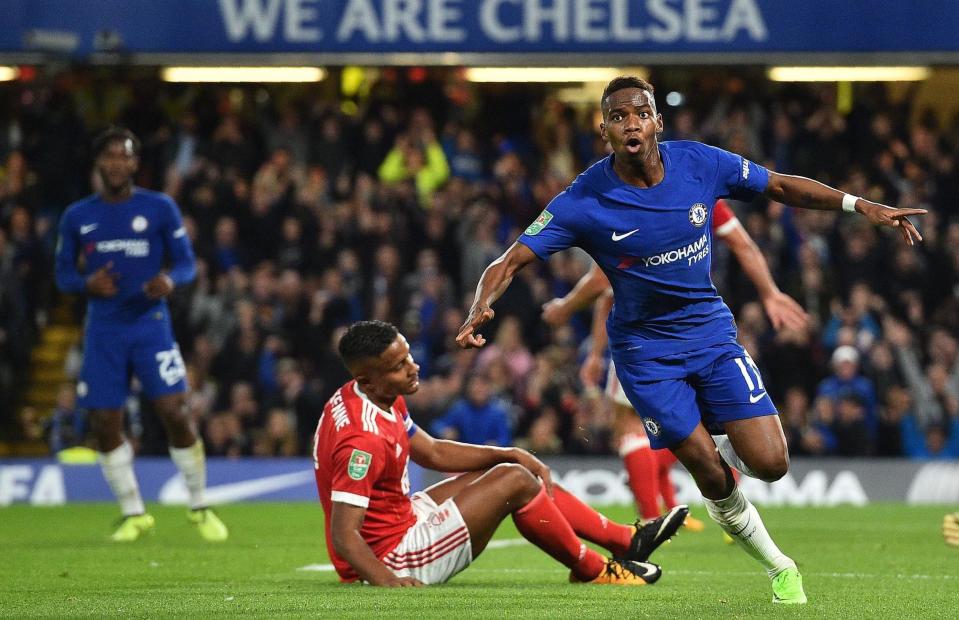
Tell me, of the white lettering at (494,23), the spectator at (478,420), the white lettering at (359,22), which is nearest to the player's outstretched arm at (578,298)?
the spectator at (478,420)

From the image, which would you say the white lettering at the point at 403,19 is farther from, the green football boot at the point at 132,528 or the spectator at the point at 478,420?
the green football boot at the point at 132,528

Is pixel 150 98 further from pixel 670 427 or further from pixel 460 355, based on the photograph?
pixel 670 427

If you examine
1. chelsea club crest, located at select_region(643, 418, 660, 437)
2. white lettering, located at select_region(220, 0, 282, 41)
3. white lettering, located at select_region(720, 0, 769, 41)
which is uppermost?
white lettering, located at select_region(220, 0, 282, 41)

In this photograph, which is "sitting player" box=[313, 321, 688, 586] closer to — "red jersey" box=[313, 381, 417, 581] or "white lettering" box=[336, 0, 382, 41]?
"red jersey" box=[313, 381, 417, 581]

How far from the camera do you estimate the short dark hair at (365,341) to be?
6.97 metres

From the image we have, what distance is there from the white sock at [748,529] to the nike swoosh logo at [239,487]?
29.0ft

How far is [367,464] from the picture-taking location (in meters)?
6.83

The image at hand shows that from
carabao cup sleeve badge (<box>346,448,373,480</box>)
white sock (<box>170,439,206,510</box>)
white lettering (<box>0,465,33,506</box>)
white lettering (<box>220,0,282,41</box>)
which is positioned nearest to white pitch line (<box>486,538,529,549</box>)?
white sock (<box>170,439,206,510</box>)

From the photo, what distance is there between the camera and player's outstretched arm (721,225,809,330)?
8.23m

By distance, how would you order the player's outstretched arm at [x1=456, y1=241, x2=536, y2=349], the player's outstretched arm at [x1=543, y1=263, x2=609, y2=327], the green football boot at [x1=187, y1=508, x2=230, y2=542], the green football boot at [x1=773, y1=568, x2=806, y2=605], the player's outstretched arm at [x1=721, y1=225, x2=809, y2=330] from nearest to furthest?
the player's outstretched arm at [x1=456, y1=241, x2=536, y2=349] < the green football boot at [x1=773, y1=568, x2=806, y2=605] < the player's outstretched arm at [x1=721, y1=225, x2=809, y2=330] < the player's outstretched arm at [x1=543, y1=263, x2=609, y2=327] < the green football boot at [x1=187, y1=508, x2=230, y2=542]

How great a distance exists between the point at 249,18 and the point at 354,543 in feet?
36.9

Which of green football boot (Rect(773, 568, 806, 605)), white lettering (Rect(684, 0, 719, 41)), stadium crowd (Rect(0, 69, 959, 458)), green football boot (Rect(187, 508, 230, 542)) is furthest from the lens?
white lettering (Rect(684, 0, 719, 41))

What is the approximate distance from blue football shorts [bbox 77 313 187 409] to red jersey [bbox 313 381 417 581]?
3.60 meters

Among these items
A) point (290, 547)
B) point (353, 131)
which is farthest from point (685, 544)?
point (353, 131)
